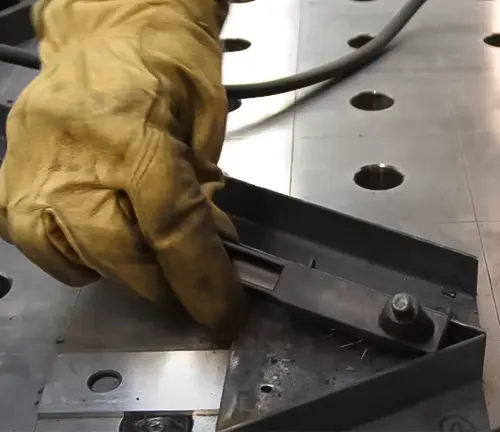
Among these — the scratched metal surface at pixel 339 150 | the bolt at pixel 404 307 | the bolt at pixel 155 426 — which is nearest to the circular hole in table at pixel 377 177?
the scratched metal surface at pixel 339 150

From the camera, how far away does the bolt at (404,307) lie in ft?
2.21

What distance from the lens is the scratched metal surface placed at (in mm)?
765

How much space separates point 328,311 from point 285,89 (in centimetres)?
48

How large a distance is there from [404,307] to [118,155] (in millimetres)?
282

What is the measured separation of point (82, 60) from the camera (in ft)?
2.04

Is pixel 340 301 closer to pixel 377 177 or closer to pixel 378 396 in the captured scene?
pixel 378 396

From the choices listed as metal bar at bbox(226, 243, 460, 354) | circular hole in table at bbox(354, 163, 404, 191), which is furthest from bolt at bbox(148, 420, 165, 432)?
circular hole in table at bbox(354, 163, 404, 191)

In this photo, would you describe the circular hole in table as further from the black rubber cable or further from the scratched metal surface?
the black rubber cable

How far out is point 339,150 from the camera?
1.03 m

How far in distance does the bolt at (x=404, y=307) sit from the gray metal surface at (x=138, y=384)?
0.17 metres

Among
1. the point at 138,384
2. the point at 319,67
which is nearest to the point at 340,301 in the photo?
the point at 138,384

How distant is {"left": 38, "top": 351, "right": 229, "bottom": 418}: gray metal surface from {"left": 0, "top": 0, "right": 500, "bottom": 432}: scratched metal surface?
14 millimetres

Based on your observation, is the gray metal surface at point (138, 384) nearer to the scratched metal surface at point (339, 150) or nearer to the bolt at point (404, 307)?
the scratched metal surface at point (339, 150)

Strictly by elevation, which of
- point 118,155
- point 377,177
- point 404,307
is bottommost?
point 377,177
